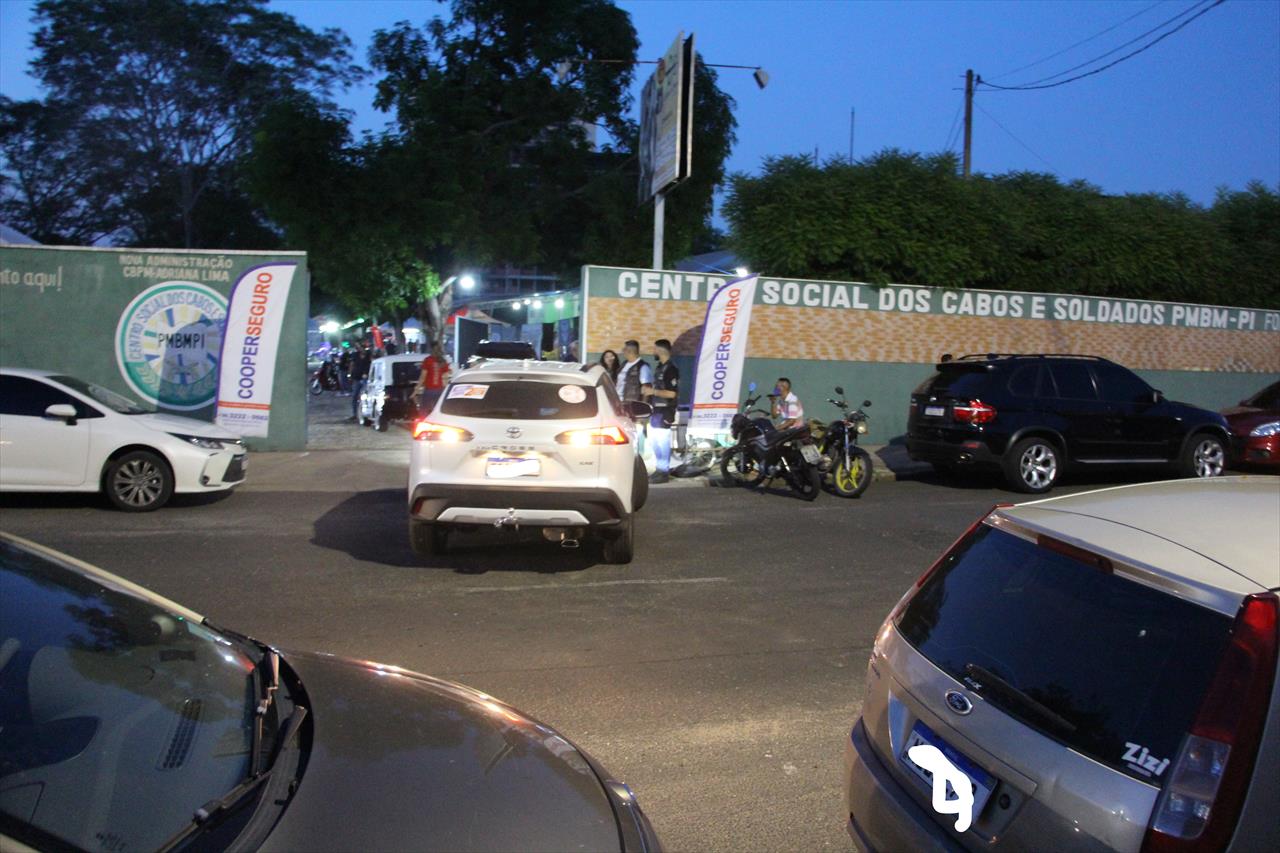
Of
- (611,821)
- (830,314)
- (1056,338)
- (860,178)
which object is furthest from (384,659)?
(1056,338)

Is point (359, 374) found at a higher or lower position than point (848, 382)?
lower

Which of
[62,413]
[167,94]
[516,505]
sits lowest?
[516,505]

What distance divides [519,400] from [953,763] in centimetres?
573

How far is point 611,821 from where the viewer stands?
2562 millimetres

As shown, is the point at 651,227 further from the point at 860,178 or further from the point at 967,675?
the point at 967,675

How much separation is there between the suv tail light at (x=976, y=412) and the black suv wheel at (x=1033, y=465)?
18.9 inches

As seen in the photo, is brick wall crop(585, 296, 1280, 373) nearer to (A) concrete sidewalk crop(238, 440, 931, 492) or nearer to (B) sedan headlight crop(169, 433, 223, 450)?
(A) concrete sidewalk crop(238, 440, 931, 492)

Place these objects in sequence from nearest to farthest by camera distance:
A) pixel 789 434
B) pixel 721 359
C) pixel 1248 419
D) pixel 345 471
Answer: pixel 789 434 < pixel 345 471 < pixel 721 359 < pixel 1248 419

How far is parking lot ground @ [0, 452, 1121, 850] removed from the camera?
4.51 metres

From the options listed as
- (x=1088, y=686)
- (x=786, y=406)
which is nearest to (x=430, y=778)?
(x=1088, y=686)

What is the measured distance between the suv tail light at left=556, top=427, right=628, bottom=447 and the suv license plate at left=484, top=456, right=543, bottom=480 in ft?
0.86

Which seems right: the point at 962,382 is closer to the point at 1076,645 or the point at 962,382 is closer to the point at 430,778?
the point at 1076,645

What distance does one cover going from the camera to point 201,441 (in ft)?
35.5

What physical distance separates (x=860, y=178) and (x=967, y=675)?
1647cm
